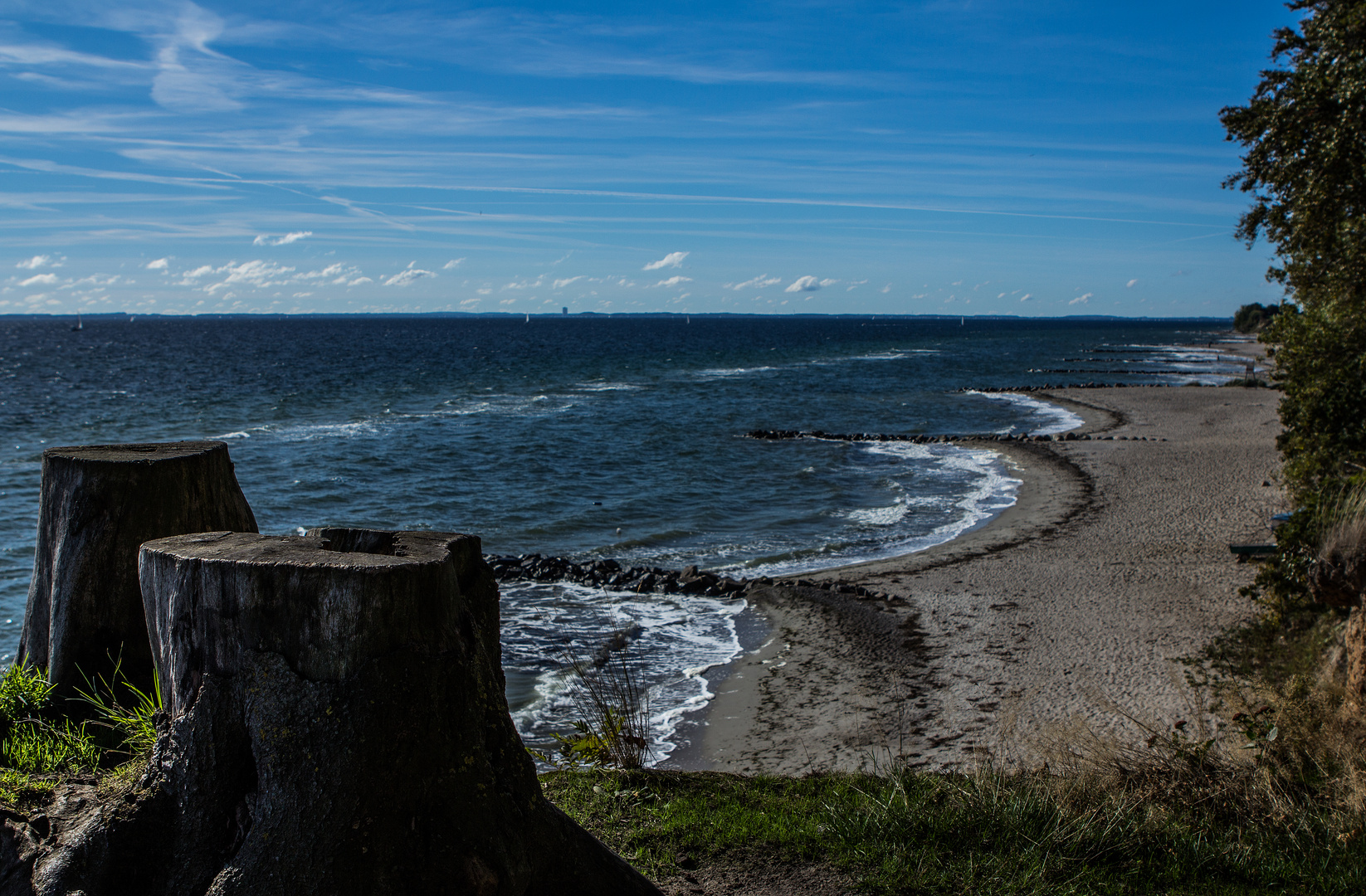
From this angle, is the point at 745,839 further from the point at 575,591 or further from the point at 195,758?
the point at 575,591

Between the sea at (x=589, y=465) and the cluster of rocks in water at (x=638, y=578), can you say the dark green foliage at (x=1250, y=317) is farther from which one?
the cluster of rocks in water at (x=638, y=578)

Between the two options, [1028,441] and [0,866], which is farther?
[1028,441]

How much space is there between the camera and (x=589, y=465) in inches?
1249

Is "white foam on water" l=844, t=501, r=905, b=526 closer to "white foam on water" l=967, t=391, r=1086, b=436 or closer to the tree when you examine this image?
the tree

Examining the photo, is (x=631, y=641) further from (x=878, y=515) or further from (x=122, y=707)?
(x=878, y=515)

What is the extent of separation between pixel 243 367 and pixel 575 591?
2851 inches

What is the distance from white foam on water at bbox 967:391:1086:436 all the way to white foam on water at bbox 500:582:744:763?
92.9 ft

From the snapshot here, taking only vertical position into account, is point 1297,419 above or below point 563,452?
above

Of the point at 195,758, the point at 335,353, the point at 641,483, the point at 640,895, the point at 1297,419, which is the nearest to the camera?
the point at 195,758

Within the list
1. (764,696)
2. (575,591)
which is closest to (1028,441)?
(575,591)

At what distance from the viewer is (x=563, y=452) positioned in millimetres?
34094

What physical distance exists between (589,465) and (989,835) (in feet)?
88.1


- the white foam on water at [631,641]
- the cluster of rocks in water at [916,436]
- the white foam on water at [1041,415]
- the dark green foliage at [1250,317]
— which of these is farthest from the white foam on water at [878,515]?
the dark green foliage at [1250,317]

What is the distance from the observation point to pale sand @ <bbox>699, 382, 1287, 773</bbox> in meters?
10.2
